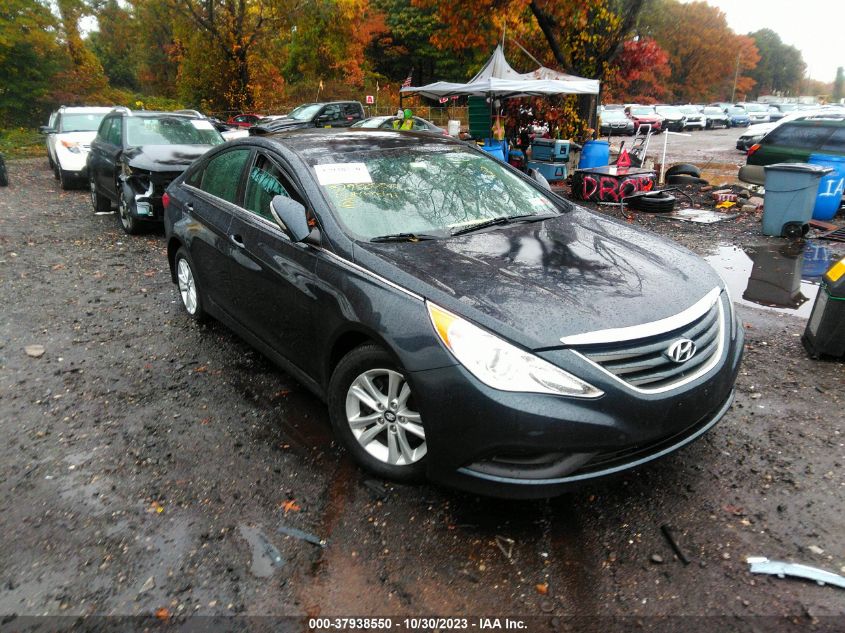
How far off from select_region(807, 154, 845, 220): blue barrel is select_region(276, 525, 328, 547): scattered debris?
941cm

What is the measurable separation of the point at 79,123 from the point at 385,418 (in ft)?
46.7

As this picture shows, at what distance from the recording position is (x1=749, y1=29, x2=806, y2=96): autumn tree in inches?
3536

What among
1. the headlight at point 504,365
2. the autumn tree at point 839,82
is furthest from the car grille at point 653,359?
the autumn tree at point 839,82

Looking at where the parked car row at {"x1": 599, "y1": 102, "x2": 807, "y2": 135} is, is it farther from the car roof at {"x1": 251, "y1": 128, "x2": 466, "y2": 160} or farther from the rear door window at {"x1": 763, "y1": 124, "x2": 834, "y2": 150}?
the car roof at {"x1": 251, "y1": 128, "x2": 466, "y2": 160}

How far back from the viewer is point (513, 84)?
503 inches

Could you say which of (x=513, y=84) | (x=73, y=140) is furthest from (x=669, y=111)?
(x=73, y=140)

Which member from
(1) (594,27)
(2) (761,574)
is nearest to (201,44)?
(1) (594,27)

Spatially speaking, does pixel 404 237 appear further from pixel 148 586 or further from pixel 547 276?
pixel 148 586

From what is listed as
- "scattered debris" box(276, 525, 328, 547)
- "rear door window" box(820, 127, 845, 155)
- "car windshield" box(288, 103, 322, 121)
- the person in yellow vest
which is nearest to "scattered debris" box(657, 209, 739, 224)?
"rear door window" box(820, 127, 845, 155)

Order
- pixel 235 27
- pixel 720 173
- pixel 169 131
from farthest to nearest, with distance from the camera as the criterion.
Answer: pixel 235 27
pixel 720 173
pixel 169 131

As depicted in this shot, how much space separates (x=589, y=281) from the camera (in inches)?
115

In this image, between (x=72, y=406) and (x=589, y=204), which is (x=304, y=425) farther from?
(x=589, y=204)

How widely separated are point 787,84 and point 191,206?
380ft

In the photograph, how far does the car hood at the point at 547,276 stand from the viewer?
8.46ft
